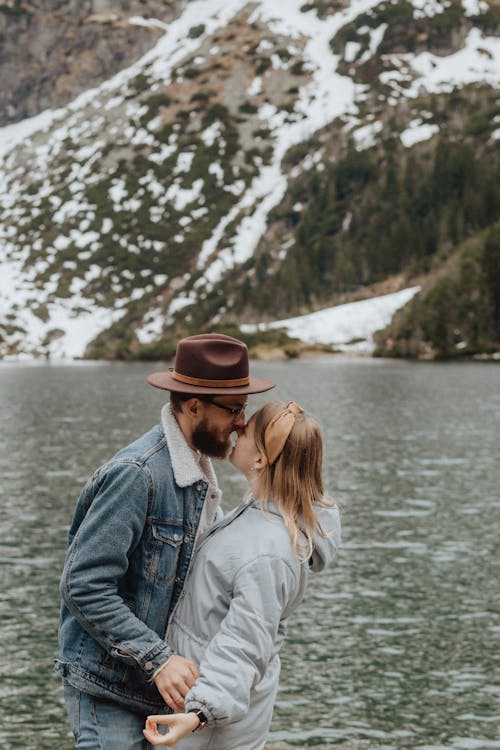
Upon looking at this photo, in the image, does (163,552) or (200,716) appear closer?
(200,716)

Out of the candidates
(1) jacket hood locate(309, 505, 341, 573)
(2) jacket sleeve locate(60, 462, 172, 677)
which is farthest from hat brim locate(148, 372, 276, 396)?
(1) jacket hood locate(309, 505, 341, 573)

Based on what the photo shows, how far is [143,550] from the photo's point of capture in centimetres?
526

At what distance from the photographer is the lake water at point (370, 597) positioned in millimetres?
13656

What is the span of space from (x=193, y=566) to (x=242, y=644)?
51 centimetres

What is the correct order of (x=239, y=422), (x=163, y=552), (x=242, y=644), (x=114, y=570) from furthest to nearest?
(x=239, y=422) < (x=163, y=552) < (x=114, y=570) < (x=242, y=644)

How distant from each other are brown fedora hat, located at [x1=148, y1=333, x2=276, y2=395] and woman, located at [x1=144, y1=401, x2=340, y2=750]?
19cm

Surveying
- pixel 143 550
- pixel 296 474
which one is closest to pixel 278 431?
pixel 296 474

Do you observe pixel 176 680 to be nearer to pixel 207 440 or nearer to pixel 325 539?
pixel 325 539

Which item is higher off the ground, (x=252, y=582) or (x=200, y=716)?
(x=252, y=582)

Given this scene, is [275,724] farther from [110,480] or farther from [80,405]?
[80,405]

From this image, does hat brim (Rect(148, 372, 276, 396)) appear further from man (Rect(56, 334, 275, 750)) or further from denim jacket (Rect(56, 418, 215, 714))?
denim jacket (Rect(56, 418, 215, 714))

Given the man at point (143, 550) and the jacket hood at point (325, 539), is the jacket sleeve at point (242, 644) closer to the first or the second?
the man at point (143, 550)

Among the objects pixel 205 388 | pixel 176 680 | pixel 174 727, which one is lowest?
pixel 174 727

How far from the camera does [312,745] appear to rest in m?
12.6
